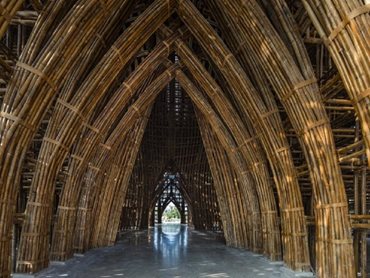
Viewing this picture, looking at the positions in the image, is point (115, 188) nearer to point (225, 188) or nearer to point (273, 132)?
point (225, 188)

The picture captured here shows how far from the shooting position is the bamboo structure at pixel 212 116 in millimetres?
8352

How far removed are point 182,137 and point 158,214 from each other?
12988 millimetres

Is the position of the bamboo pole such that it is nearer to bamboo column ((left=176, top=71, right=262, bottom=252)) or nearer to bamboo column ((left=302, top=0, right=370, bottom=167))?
bamboo column ((left=302, top=0, right=370, bottom=167))

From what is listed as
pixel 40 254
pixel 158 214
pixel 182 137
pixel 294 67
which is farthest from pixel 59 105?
pixel 158 214

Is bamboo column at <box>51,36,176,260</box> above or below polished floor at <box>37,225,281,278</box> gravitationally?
above

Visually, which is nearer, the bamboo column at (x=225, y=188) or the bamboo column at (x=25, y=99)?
the bamboo column at (x=25, y=99)

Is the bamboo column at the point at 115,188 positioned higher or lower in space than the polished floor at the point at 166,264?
higher

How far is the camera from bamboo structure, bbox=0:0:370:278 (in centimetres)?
835

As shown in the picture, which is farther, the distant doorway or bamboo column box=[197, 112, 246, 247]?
the distant doorway

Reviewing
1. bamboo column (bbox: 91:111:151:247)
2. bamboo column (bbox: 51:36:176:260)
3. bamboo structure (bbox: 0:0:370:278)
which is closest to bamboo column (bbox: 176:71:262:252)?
bamboo structure (bbox: 0:0:370:278)

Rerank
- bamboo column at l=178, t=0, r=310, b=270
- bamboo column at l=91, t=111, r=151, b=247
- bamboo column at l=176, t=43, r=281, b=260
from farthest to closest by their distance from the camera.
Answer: bamboo column at l=91, t=111, r=151, b=247, bamboo column at l=176, t=43, r=281, b=260, bamboo column at l=178, t=0, r=310, b=270

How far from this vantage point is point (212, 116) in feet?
51.1

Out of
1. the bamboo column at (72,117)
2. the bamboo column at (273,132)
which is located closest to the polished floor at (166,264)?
the bamboo column at (72,117)

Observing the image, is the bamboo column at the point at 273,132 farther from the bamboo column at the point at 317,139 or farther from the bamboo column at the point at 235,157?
the bamboo column at the point at 235,157
